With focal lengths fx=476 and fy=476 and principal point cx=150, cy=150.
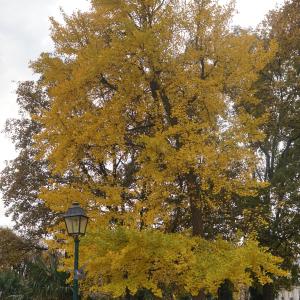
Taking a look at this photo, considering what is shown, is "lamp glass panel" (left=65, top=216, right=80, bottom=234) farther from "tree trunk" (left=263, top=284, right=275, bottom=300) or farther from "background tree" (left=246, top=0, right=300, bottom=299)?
"tree trunk" (left=263, top=284, right=275, bottom=300)

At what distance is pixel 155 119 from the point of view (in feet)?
47.1

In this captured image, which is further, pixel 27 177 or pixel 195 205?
pixel 27 177

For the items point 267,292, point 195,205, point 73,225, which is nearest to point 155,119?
point 195,205

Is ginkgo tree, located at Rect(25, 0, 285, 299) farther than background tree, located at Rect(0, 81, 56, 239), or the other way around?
background tree, located at Rect(0, 81, 56, 239)

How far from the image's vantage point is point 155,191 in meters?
13.1

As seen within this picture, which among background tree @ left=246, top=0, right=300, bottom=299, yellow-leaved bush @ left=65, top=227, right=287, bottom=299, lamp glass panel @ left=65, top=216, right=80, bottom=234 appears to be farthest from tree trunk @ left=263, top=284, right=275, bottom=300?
lamp glass panel @ left=65, top=216, right=80, bottom=234

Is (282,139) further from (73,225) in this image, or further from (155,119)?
(73,225)

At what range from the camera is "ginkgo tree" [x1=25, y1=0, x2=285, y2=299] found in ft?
38.4

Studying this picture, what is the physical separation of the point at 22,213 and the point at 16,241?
1.59m

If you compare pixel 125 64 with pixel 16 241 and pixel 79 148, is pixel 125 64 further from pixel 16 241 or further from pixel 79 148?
pixel 16 241

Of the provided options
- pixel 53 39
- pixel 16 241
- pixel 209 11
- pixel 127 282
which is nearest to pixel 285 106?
pixel 209 11

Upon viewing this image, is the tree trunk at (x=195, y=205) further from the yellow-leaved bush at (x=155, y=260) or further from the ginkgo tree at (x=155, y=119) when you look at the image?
the yellow-leaved bush at (x=155, y=260)

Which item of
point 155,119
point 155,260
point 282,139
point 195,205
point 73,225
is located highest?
point 282,139

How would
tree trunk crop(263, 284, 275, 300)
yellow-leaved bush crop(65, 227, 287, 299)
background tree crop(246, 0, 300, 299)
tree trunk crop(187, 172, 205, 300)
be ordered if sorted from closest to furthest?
yellow-leaved bush crop(65, 227, 287, 299) < tree trunk crop(187, 172, 205, 300) < background tree crop(246, 0, 300, 299) < tree trunk crop(263, 284, 275, 300)
